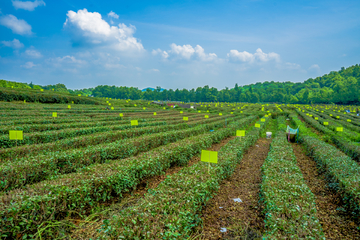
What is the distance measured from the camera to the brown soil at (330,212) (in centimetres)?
456

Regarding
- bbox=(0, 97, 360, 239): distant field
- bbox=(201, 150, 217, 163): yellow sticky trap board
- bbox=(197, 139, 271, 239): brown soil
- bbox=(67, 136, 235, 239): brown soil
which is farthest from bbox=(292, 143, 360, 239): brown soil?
bbox=(67, 136, 235, 239): brown soil

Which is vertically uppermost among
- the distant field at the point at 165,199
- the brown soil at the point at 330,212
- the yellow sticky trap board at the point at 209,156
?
the yellow sticky trap board at the point at 209,156

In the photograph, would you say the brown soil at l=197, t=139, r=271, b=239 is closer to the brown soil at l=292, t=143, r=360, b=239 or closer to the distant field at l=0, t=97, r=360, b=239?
the distant field at l=0, t=97, r=360, b=239

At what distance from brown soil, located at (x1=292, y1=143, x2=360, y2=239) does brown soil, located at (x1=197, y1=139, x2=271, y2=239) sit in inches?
68.2

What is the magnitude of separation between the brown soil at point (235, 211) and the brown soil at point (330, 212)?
1733mm

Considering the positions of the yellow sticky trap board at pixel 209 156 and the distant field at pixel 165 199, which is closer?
the distant field at pixel 165 199

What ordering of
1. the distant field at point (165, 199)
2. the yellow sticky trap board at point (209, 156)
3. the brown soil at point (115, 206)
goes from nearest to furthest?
the distant field at point (165, 199), the brown soil at point (115, 206), the yellow sticky trap board at point (209, 156)

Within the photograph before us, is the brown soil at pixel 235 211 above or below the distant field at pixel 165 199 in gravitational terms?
below

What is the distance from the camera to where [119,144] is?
953 centimetres

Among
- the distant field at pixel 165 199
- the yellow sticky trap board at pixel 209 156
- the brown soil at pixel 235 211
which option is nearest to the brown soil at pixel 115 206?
the distant field at pixel 165 199

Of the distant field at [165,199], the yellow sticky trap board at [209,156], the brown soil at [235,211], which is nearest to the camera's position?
the distant field at [165,199]

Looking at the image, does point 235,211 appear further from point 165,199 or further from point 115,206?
point 115,206

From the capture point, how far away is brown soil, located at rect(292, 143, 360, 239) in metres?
4.56

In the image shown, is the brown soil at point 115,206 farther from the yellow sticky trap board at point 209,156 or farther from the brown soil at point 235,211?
the yellow sticky trap board at point 209,156
